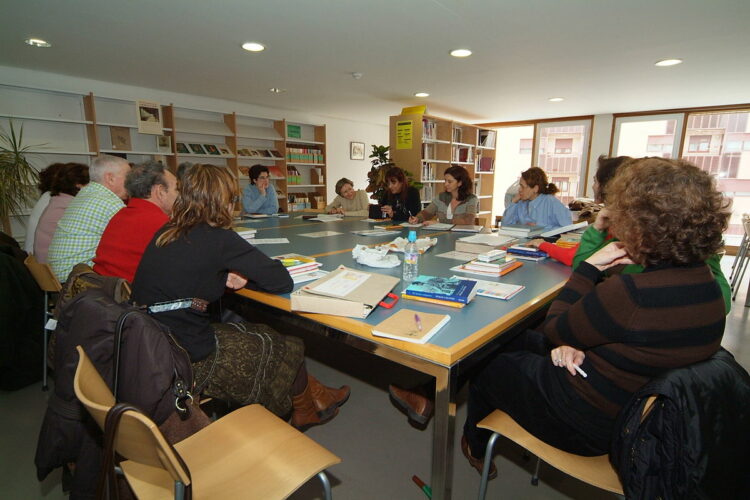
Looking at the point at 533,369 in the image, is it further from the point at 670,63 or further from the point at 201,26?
the point at 670,63

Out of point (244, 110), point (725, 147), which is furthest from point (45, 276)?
point (725, 147)

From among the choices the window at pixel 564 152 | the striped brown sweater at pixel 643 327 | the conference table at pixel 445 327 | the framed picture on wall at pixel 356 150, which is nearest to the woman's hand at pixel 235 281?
the conference table at pixel 445 327

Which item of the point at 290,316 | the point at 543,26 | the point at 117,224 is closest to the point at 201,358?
the point at 290,316

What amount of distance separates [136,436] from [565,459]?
1.05 m

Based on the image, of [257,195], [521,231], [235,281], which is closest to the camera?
[235,281]

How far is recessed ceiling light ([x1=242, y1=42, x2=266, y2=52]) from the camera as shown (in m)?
3.39

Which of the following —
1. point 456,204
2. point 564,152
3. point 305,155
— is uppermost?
point 564,152

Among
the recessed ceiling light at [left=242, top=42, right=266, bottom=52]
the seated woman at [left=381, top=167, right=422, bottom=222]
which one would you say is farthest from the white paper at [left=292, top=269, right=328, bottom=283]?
the recessed ceiling light at [left=242, top=42, right=266, bottom=52]

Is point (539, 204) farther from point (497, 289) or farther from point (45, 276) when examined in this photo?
point (45, 276)

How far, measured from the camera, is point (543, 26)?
9.80ft

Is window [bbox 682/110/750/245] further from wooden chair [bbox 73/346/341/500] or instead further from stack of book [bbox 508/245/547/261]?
Result: wooden chair [bbox 73/346/341/500]

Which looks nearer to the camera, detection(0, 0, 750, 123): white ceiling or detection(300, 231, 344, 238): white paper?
detection(0, 0, 750, 123): white ceiling

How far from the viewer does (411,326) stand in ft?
3.75

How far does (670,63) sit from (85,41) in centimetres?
563
